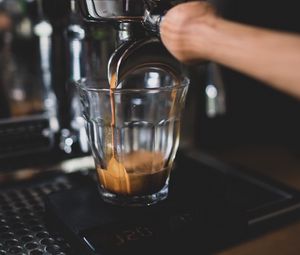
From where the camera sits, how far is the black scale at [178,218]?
1.40 ft

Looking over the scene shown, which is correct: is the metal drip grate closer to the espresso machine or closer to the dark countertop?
the espresso machine

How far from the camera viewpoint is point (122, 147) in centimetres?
53

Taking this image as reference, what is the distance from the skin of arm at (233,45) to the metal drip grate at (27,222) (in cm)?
22

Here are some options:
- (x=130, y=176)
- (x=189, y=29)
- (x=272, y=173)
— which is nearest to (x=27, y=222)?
(x=130, y=176)

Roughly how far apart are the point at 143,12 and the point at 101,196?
0.20m

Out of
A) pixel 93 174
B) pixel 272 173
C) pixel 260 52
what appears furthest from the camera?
pixel 272 173

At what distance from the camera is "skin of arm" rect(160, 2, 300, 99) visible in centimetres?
32

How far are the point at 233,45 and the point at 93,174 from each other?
339mm

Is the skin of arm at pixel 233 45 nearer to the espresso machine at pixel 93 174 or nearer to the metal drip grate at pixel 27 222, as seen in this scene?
the espresso machine at pixel 93 174

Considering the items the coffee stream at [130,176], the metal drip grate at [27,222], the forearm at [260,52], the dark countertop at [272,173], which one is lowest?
the dark countertop at [272,173]

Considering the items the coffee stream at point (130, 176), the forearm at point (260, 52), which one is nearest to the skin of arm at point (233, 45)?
the forearm at point (260, 52)

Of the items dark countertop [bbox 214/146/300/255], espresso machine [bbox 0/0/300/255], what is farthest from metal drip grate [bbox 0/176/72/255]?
dark countertop [bbox 214/146/300/255]

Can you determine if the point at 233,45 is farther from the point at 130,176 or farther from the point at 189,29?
the point at 130,176

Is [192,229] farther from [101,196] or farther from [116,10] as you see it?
[116,10]
